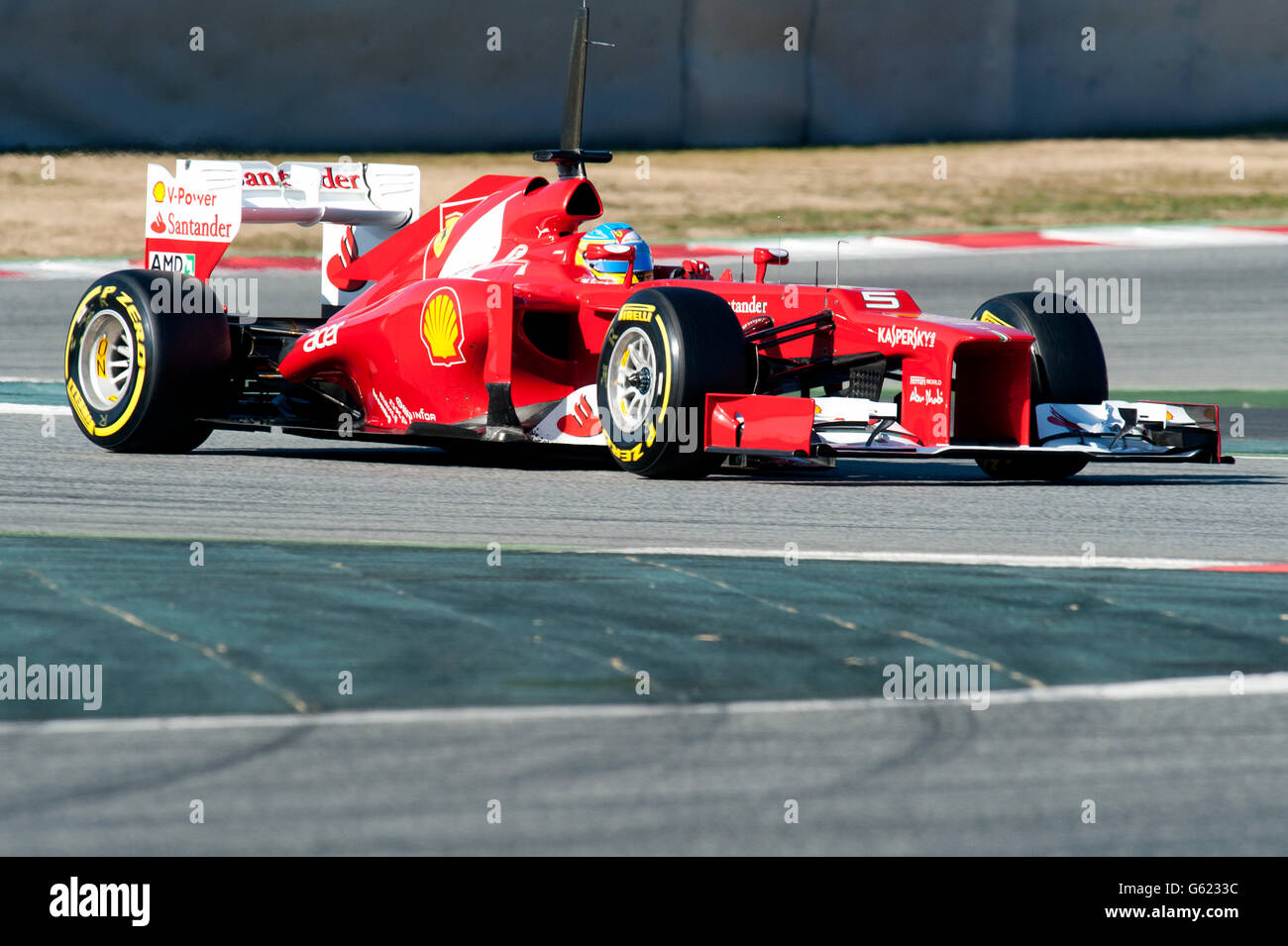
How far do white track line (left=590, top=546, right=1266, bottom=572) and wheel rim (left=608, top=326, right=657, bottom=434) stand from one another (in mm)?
1843

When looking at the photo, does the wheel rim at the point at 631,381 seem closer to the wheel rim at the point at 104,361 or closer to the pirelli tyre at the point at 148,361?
the pirelli tyre at the point at 148,361

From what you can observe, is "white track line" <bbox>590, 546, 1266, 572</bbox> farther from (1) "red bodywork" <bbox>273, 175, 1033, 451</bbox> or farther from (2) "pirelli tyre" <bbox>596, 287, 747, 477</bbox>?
(2) "pirelli tyre" <bbox>596, 287, 747, 477</bbox>

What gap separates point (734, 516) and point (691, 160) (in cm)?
1764

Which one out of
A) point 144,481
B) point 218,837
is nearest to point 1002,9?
point 144,481

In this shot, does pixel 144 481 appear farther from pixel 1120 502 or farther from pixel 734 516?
pixel 1120 502

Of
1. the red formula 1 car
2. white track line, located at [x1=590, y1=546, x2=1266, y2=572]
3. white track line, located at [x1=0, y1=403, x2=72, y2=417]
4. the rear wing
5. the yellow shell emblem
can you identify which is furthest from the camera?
white track line, located at [x1=0, y1=403, x2=72, y2=417]

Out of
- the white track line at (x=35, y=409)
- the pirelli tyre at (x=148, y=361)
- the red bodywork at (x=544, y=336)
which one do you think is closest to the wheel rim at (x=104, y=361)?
the pirelli tyre at (x=148, y=361)

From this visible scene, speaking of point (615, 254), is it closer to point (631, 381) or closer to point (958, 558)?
point (631, 381)

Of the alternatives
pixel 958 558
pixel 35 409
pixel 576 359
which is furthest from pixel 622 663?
pixel 35 409

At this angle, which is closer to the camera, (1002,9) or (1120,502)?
(1120,502)

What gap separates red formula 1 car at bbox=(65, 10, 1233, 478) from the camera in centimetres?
849

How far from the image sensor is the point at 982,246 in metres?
20.2

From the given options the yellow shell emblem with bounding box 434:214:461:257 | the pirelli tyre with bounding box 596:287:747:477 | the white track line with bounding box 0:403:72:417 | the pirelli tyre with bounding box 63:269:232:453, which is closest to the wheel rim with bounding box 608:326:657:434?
the pirelli tyre with bounding box 596:287:747:477

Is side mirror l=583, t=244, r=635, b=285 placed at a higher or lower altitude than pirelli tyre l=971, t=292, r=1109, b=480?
higher
